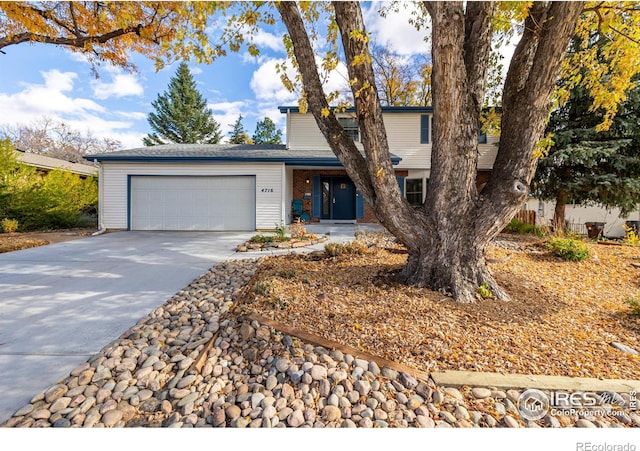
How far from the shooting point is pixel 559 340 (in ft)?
7.52

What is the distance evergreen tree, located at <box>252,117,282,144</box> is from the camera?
101 ft

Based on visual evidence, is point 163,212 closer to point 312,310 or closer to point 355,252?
point 355,252

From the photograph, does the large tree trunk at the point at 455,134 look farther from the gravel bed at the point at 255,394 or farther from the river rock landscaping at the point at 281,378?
the gravel bed at the point at 255,394

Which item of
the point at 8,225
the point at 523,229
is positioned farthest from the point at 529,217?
the point at 8,225

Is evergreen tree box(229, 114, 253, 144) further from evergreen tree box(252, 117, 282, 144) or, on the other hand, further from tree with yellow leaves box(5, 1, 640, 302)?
tree with yellow leaves box(5, 1, 640, 302)

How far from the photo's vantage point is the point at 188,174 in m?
9.80

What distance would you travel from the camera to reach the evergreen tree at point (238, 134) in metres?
29.0

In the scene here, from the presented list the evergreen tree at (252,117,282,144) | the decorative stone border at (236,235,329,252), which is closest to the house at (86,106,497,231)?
the decorative stone border at (236,235,329,252)

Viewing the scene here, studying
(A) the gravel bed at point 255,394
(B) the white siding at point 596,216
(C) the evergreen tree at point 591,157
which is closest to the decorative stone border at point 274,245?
(A) the gravel bed at point 255,394

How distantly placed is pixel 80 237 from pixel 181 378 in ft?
29.9

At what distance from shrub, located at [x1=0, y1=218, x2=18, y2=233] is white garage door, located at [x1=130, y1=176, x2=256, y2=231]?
3.39m

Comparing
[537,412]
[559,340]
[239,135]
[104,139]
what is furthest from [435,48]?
[104,139]

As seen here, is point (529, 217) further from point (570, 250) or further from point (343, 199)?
point (343, 199)

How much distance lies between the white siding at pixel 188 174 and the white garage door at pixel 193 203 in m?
0.21
